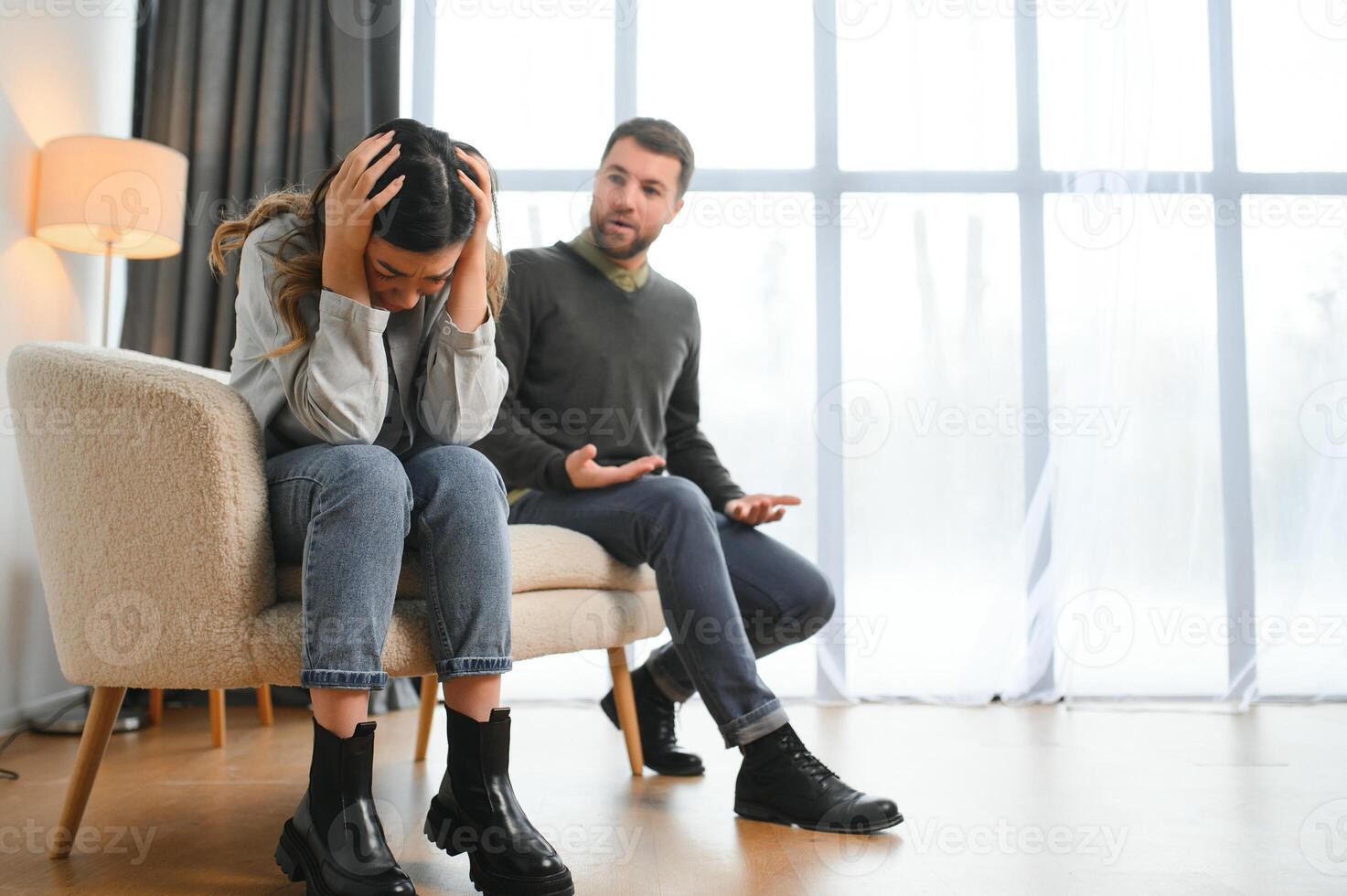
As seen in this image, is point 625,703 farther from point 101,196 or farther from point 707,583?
point 101,196

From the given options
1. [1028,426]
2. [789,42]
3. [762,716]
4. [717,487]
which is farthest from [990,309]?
[762,716]

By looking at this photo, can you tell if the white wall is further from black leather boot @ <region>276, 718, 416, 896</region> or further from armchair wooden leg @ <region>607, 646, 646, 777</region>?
black leather boot @ <region>276, 718, 416, 896</region>

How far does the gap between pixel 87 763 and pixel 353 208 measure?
28.2 inches

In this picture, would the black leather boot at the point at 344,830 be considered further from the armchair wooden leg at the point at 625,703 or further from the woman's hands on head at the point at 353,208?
the armchair wooden leg at the point at 625,703

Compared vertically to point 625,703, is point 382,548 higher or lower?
higher

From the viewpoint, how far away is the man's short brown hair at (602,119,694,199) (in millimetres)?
1854

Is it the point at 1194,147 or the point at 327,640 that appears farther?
the point at 1194,147

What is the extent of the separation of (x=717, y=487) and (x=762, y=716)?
54 cm

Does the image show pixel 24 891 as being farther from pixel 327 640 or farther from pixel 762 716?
pixel 762 716

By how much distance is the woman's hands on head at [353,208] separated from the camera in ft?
3.57

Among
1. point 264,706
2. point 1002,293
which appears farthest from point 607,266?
point 1002,293

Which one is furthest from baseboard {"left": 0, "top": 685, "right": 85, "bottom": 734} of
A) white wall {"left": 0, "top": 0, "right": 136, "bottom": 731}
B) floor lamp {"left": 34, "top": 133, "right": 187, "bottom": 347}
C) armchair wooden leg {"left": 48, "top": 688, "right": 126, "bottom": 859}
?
armchair wooden leg {"left": 48, "top": 688, "right": 126, "bottom": 859}

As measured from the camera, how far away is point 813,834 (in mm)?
1333

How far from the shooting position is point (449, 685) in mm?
1118
